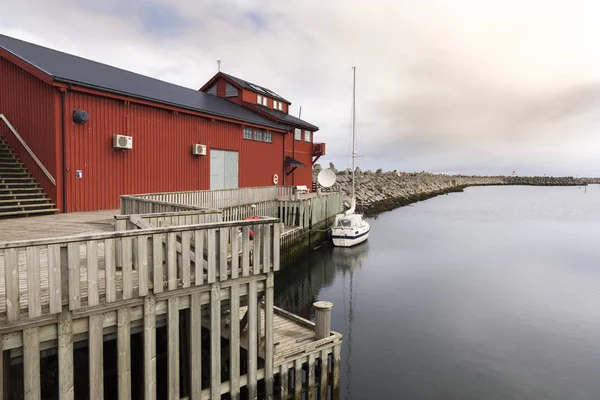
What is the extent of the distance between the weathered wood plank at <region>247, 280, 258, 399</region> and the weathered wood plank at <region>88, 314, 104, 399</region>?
2440mm

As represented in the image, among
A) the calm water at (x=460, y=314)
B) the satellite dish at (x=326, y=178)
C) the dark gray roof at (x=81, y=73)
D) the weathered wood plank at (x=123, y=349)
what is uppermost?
the dark gray roof at (x=81, y=73)

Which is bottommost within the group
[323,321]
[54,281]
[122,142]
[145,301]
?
[323,321]

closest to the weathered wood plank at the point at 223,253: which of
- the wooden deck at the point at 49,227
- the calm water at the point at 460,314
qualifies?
the wooden deck at the point at 49,227

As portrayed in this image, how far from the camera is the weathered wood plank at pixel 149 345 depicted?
17.7ft

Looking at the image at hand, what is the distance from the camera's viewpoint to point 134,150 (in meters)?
17.8

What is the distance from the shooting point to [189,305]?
5961 mm

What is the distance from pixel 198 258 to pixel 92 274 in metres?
1.50

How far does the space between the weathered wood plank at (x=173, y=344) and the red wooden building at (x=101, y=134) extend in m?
11.8

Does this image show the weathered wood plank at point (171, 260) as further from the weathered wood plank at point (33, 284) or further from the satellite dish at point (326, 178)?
the satellite dish at point (326, 178)

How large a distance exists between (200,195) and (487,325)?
42.4ft

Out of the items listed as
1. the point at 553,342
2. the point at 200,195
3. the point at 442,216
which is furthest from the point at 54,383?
the point at 442,216

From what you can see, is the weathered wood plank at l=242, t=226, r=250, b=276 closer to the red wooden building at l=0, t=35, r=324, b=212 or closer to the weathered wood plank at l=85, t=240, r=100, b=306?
the weathered wood plank at l=85, t=240, r=100, b=306

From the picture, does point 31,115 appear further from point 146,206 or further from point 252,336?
point 252,336

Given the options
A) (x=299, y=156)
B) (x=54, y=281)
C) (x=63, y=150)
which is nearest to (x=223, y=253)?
(x=54, y=281)
